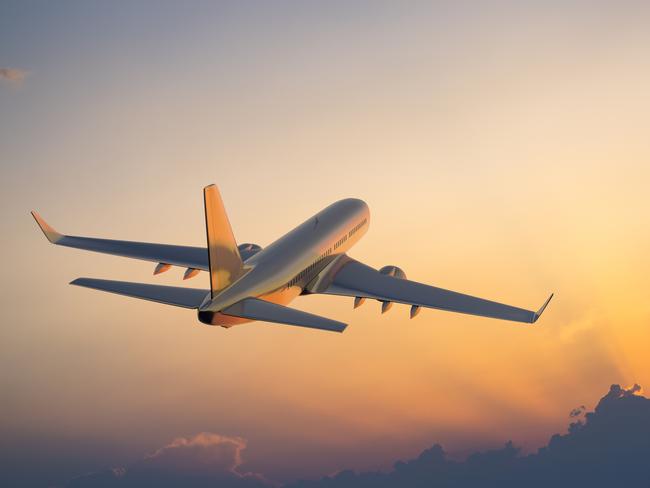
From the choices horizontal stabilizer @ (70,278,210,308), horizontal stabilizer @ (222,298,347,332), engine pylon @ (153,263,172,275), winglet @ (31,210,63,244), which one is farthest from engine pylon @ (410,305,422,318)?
winglet @ (31,210,63,244)

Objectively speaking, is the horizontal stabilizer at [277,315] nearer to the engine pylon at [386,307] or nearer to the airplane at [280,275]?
the airplane at [280,275]

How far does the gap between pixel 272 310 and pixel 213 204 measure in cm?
691

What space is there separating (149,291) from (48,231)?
Result: 1874cm

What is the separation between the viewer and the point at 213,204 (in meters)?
43.9

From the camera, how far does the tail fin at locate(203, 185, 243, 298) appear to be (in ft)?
144

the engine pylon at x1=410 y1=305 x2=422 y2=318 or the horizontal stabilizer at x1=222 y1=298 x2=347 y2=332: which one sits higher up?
the engine pylon at x1=410 y1=305 x2=422 y2=318

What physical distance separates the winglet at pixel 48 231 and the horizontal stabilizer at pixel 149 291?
15368mm

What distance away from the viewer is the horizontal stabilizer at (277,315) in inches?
1663

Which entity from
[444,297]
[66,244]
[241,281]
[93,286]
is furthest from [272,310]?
[66,244]

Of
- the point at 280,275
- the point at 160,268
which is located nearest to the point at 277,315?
the point at 280,275

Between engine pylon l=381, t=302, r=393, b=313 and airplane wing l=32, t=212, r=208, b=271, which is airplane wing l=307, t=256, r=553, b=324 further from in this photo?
airplane wing l=32, t=212, r=208, b=271

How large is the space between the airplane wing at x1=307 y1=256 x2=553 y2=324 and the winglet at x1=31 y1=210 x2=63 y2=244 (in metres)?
19.2

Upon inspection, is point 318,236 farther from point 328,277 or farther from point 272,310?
point 272,310

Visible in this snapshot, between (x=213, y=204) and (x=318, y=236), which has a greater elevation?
(x=318, y=236)
